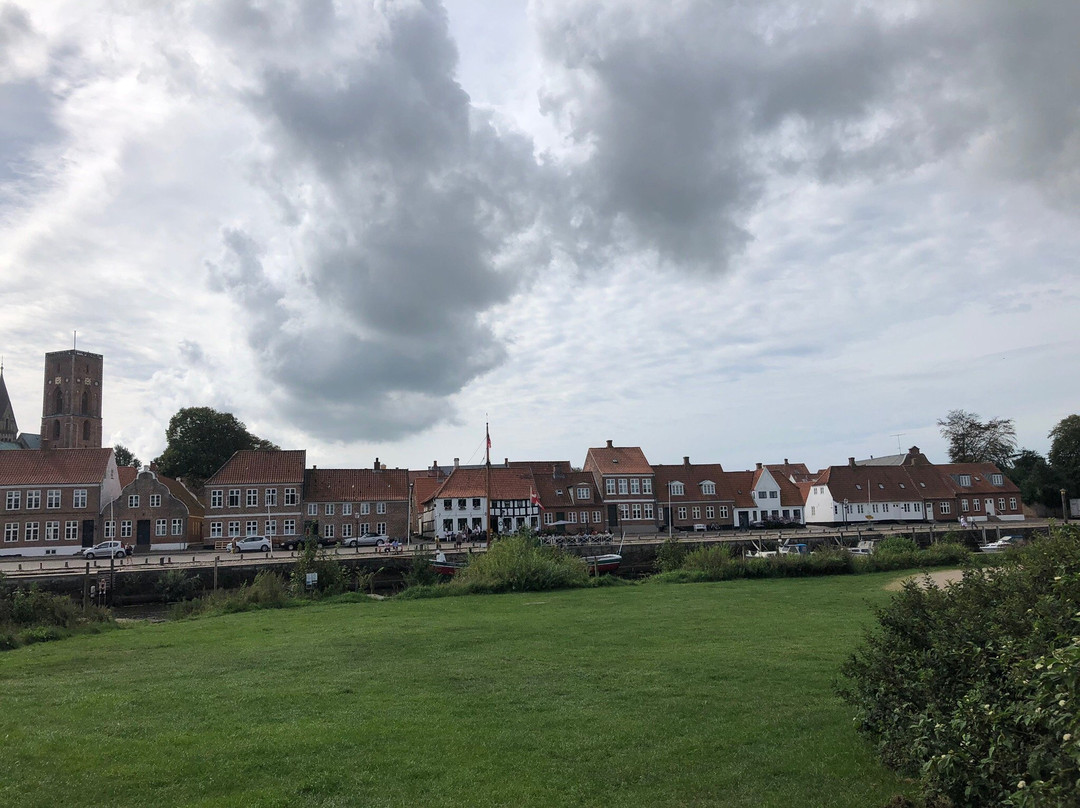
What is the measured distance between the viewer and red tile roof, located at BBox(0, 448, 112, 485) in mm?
65000

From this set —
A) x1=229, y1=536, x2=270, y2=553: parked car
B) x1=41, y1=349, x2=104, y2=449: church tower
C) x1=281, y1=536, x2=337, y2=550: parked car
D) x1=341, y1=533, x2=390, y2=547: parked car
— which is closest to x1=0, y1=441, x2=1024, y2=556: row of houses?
x1=281, y1=536, x2=337, y2=550: parked car

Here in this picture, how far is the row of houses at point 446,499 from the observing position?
6569 centimetres

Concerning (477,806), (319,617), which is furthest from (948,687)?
(319,617)

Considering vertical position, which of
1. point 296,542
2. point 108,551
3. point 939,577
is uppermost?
point 108,551

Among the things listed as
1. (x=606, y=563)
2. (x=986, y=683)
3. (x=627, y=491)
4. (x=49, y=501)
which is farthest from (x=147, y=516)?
(x=986, y=683)

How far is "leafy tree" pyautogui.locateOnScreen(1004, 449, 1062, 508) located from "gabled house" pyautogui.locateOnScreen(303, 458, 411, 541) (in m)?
71.3

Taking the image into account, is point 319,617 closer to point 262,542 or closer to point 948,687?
point 948,687

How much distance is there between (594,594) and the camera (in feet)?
98.5

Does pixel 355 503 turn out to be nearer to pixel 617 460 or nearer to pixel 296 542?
pixel 296 542

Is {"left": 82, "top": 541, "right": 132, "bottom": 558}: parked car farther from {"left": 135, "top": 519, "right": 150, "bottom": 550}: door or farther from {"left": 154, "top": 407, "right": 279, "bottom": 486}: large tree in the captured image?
{"left": 154, "top": 407, "right": 279, "bottom": 486}: large tree

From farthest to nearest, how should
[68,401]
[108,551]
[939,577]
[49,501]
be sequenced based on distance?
1. [68,401]
2. [49,501]
3. [108,551]
4. [939,577]

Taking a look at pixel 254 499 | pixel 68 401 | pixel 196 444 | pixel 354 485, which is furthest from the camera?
pixel 68 401

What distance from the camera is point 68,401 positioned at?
113 metres

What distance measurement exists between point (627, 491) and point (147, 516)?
145 feet
